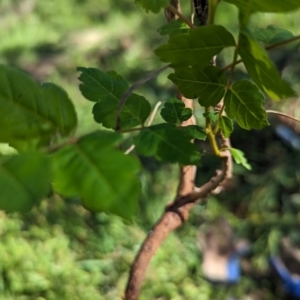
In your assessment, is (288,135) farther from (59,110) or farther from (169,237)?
(59,110)

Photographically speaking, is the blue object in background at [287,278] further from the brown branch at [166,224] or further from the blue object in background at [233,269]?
the brown branch at [166,224]

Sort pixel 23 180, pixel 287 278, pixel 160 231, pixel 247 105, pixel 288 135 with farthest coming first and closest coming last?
pixel 288 135
pixel 287 278
pixel 160 231
pixel 247 105
pixel 23 180

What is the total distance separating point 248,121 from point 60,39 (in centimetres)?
259

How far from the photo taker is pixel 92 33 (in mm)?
2861

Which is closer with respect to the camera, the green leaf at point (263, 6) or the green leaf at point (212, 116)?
the green leaf at point (263, 6)

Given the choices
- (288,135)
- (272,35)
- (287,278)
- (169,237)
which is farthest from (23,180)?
(288,135)

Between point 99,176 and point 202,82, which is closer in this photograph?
point 99,176

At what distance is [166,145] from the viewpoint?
0.32 m

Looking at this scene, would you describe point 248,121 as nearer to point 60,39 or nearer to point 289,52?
point 289,52

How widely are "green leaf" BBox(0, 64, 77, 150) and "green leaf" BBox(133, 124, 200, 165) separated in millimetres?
50

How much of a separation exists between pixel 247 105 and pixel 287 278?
145 cm

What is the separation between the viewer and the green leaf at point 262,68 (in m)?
0.30

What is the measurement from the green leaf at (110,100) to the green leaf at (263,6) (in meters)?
0.12

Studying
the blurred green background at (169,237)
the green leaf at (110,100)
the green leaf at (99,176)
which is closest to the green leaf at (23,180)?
the green leaf at (99,176)
